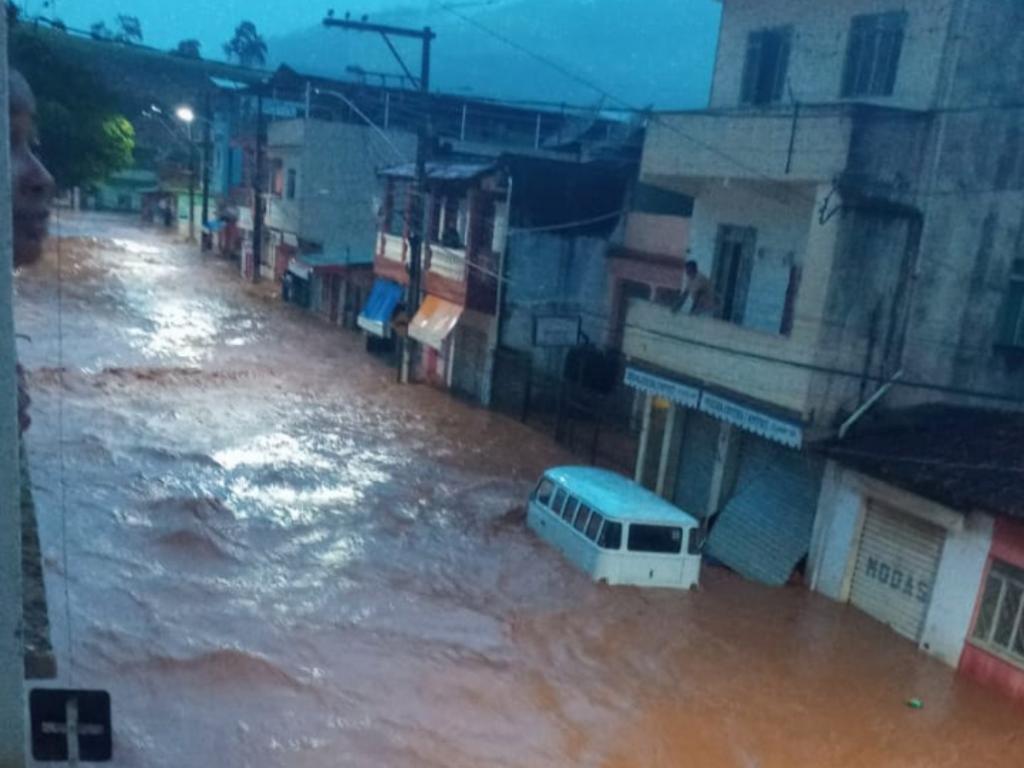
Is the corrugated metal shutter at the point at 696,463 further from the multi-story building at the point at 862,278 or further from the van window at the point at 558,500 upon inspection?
the van window at the point at 558,500

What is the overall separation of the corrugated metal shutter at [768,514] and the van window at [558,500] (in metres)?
3.01

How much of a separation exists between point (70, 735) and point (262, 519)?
547 inches

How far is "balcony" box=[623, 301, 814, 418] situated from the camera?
583 inches

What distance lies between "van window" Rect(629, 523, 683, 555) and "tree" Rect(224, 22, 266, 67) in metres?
94.1

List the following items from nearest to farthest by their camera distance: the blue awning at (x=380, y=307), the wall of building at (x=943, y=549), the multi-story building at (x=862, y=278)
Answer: the wall of building at (x=943, y=549) < the multi-story building at (x=862, y=278) < the blue awning at (x=380, y=307)

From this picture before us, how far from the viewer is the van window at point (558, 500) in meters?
16.2

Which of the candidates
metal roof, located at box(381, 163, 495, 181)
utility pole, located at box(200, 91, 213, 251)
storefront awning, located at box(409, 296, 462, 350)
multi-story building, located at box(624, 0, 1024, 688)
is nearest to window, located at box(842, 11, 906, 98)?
multi-story building, located at box(624, 0, 1024, 688)

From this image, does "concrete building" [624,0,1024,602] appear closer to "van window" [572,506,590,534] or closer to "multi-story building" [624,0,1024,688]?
"multi-story building" [624,0,1024,688]

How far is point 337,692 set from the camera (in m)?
11.7

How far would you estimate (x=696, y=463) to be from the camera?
18.9 m

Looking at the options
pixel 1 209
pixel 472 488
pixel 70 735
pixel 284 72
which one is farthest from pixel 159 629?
pixel 284 72

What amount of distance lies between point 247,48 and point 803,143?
95796 mm

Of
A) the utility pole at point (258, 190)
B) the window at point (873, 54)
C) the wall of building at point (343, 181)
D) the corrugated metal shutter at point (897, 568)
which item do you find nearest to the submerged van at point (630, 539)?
the corrugated metal shutter at point (897, 568)

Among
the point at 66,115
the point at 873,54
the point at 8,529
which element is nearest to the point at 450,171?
the point at 66,115
